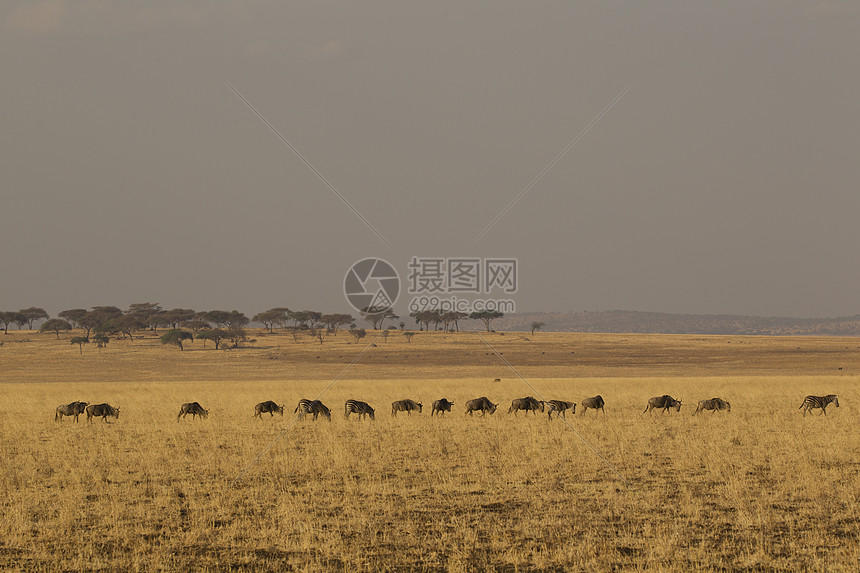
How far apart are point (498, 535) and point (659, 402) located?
17.5 m

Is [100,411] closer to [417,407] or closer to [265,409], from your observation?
[265,409]

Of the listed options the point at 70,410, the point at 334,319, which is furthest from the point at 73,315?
the point at 70,410

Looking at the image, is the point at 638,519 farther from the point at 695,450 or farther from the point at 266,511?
the point at 695,450

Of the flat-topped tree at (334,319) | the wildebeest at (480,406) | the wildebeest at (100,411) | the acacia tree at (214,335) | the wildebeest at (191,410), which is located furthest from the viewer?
the flat-topped tree at (334,319)

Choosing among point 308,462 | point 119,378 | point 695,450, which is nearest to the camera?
point 308,462

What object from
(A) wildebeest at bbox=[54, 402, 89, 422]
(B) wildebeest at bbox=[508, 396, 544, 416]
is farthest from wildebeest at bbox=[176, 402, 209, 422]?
(B) wildebeest at bbox=[508, 396, 544, 416]

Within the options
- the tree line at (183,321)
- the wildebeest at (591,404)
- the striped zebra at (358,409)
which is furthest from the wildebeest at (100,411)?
the tree line at (183,321)

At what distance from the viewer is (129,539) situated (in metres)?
10.0

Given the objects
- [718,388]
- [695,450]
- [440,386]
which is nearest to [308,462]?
[695,450]

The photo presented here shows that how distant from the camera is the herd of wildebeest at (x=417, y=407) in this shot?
24.3 meters

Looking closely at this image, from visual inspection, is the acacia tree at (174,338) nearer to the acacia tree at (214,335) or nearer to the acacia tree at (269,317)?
the acacia tree at (214,335)

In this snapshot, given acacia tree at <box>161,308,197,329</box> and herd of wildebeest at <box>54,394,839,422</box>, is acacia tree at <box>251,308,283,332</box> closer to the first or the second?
acacia tree at <box>161,308,197,329</box>

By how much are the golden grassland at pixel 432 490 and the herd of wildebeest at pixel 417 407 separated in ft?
1.57

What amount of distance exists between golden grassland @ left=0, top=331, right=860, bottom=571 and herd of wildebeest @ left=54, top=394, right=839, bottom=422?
0.48 meters
